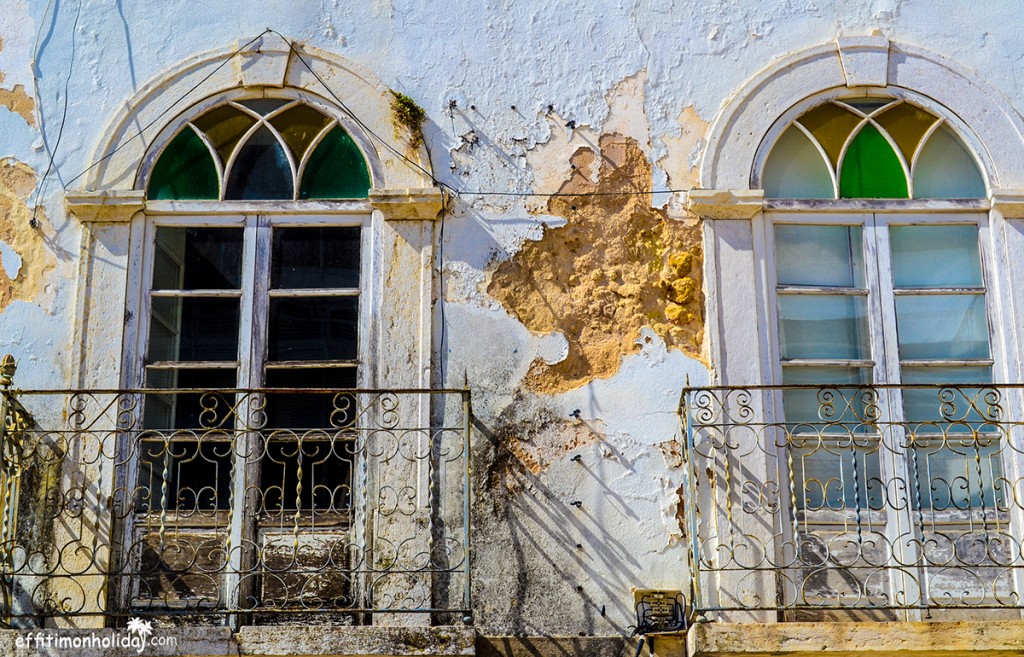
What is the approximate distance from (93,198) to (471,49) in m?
2.08

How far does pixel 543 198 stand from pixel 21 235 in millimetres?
2664

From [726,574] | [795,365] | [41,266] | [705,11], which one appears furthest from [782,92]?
[41,266]

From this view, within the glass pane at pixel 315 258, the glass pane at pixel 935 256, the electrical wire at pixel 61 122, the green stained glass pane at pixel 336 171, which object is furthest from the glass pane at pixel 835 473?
the electrical wire at pixel 61 122

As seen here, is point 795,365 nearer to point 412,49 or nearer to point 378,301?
point 378,301

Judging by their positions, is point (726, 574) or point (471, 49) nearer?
point (726, 574)

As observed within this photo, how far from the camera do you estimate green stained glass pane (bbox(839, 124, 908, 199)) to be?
23.9 ft

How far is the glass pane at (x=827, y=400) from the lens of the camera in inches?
272

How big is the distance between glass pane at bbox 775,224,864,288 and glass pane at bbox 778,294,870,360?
0.28 ft

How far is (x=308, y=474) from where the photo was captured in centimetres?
689

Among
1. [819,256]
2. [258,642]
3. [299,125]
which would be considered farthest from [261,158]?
[819,256]

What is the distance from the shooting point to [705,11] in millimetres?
7527

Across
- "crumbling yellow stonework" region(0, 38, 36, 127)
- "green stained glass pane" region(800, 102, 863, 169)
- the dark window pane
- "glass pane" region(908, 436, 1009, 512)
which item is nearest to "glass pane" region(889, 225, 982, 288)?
"green stained glass pane" region(800, 102, 863, 169)

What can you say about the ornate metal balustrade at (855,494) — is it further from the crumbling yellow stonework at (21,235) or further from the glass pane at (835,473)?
the crumbling yellow stonework at (21,235)

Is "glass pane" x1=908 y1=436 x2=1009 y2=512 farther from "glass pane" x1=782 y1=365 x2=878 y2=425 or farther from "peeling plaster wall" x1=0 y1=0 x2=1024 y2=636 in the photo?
"peeling plaster wall" x1=0 y1=0 x2=1024 y2=636
